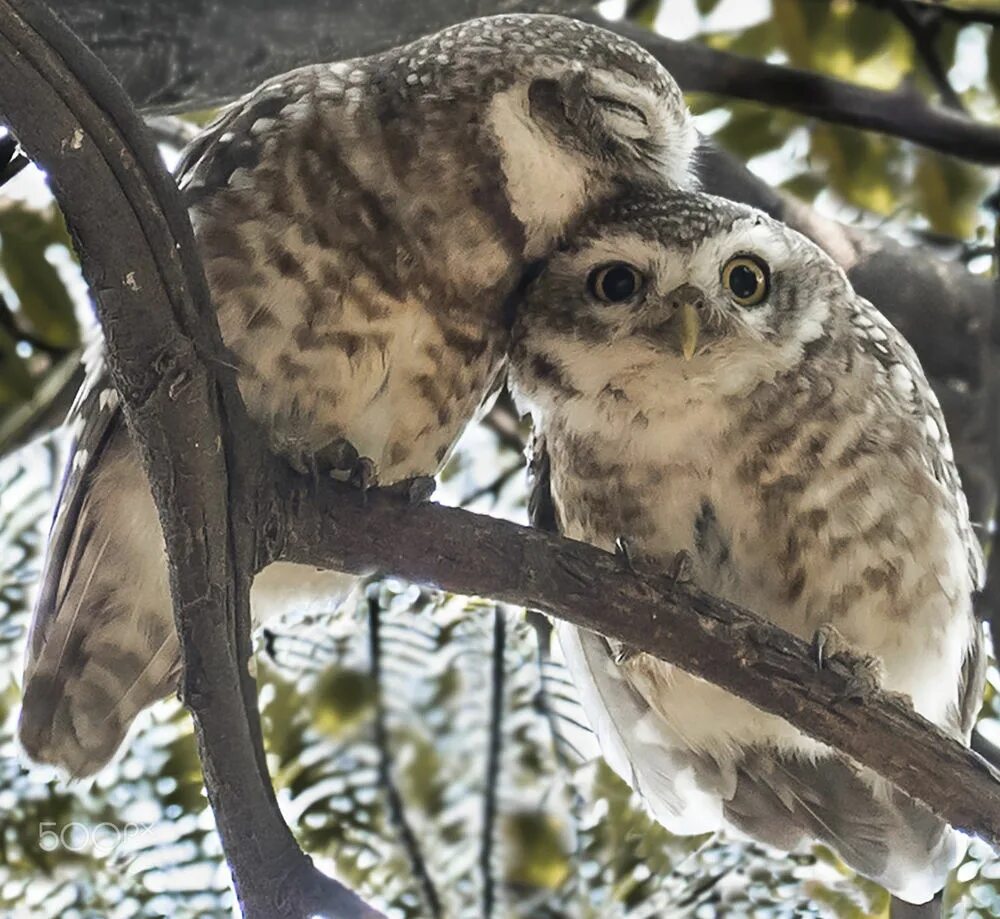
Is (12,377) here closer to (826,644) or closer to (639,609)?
(639,609)

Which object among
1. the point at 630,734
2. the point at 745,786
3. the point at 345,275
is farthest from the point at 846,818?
the point at 345,275

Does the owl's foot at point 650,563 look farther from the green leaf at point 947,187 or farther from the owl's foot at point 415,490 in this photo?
the green leaf at point 947,187

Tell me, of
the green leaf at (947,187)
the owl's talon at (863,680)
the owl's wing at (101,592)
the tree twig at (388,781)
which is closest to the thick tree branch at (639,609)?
the owl's talon at (863,680)

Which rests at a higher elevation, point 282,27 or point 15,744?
point 282,27

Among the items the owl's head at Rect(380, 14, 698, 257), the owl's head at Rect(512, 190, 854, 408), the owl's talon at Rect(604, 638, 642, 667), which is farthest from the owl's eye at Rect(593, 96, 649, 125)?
the owl's talon at Rect(604, 638, 642, 667)

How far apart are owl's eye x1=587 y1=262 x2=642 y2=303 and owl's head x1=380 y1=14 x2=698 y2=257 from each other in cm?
8

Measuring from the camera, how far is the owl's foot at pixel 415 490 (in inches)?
62.2

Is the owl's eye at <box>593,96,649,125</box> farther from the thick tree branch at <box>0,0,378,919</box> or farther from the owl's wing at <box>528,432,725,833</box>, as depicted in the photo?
the thick tree branch at <box>0,0,378,919</box>

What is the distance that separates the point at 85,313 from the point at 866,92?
129 cm

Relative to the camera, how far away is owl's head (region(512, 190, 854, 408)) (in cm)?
191

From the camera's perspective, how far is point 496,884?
6.25ft

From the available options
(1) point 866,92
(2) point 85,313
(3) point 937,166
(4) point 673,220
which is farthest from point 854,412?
(2) point 85,313

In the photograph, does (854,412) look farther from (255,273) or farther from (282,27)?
(282,27)

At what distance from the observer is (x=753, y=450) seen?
1911mm
